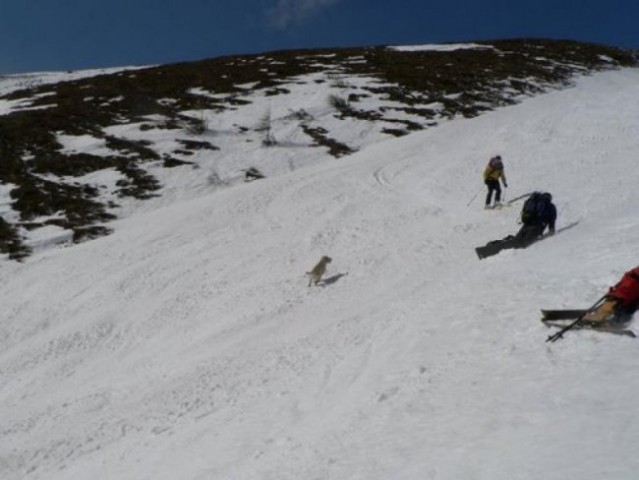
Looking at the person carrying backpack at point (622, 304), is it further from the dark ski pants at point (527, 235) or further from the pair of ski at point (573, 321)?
the dark ski pants at point (527, 235)

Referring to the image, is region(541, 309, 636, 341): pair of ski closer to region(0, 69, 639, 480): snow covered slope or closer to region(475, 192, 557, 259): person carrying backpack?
region(0, 69, 639, 480): snow covered slope

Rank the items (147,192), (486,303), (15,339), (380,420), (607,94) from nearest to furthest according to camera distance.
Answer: (380,420), (486,303), (15,339), (147,192), (607,94)

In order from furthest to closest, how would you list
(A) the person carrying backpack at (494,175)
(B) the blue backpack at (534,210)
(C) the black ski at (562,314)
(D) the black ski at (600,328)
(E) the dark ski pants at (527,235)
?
1. (A) the person carrying backpack at (494,175)
2. (B) the blue backpack at (534,210)
3. (E) the dark ski pants at (527,235)
4. (C) the black ski at (562,314)
5. (D) the black ski at (600,328)

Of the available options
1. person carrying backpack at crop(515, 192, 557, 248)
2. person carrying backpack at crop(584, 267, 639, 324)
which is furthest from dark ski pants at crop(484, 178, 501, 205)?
person carrying backpack at crop(584, 267, 639, 324)

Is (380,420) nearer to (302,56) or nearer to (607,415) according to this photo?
(607,415)

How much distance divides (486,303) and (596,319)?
2.21 metres

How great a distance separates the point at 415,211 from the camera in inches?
722

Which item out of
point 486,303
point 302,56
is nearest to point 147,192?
point 486,303

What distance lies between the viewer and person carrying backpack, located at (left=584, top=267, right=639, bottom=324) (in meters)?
7.74

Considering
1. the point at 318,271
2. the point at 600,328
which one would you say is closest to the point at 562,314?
the point at 600,328

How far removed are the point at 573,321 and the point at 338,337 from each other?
4257 millimetres

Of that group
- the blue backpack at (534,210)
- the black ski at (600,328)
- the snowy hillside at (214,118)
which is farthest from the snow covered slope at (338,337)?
the snowy hillside at (214,118)

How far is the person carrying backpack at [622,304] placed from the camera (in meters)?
7.74

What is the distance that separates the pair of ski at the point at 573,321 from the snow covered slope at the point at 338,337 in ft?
0.40
